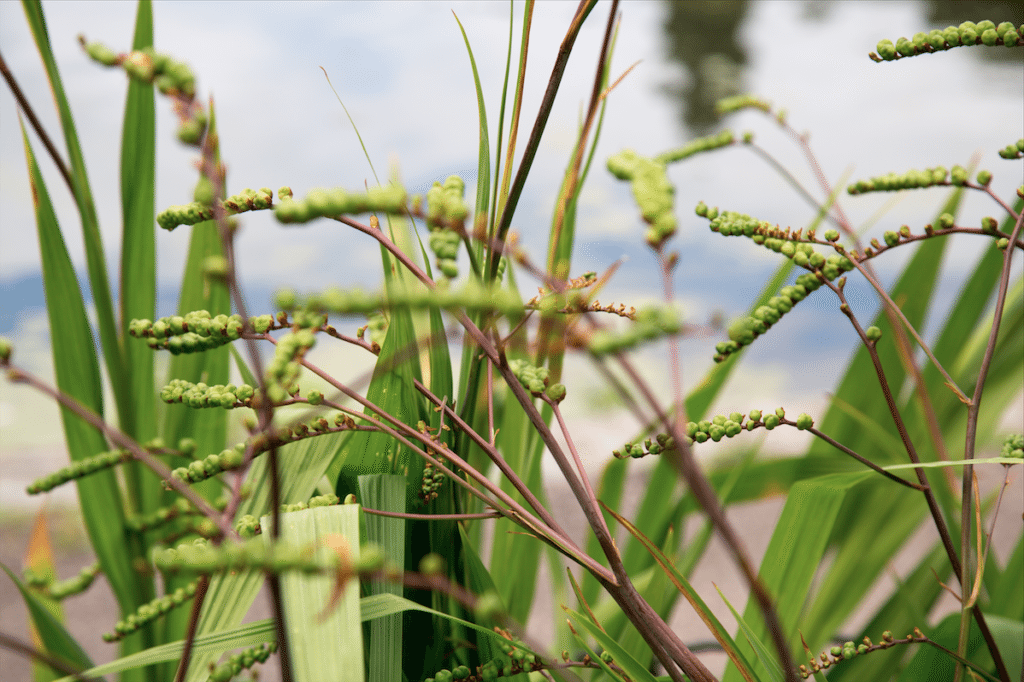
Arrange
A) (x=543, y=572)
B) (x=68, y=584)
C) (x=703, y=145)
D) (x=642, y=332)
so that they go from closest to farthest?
(x=642, y=332) < (x=703, y=145) < (x=68, y=584) < (x=543, y=572)

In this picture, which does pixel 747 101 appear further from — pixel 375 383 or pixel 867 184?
pixel 375 383

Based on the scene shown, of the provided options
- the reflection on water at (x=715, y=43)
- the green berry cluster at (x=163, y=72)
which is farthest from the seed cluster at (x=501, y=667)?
the reflection on water at (x=715, y=43)

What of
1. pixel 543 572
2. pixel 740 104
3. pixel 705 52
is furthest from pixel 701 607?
pixel 705 52

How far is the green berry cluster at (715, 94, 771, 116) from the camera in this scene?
36 centimetres

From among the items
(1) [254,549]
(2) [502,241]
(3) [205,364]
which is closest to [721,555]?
(3) [205,364]

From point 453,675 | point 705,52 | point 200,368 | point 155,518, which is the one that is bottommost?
point 453,675

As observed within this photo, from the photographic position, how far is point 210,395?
0.24m

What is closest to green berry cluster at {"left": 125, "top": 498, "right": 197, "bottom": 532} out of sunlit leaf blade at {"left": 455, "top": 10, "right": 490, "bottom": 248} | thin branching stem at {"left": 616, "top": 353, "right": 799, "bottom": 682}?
sunlit leaf blade at {"left": 455, "top": 10, "right": 490, "bottom": 248}

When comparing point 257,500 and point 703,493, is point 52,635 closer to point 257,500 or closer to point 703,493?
point 257,500

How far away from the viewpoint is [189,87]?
12 centimetres

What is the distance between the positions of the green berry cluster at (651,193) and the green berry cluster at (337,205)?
4 centimetres

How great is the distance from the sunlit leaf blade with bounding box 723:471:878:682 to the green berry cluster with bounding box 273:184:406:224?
274 millimetres

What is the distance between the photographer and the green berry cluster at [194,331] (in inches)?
8.1

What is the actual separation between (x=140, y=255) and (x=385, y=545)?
33 cm
